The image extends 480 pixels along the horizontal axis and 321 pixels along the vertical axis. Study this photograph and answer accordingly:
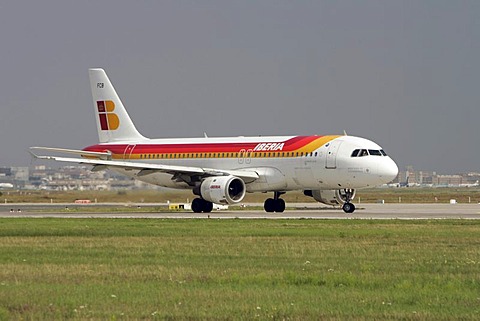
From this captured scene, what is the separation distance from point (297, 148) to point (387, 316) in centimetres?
4406

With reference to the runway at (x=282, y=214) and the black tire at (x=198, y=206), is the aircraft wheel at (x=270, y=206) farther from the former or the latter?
the black tire at (x=198, y=206)

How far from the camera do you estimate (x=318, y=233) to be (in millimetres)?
35656

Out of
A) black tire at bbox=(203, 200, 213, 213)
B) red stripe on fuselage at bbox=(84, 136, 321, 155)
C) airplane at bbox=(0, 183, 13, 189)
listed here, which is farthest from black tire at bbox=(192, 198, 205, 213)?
airplane at bbox=(0, 183, 13, 189)

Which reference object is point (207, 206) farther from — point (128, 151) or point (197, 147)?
point (128, 151)

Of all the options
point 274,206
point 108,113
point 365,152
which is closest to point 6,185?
point 108,113

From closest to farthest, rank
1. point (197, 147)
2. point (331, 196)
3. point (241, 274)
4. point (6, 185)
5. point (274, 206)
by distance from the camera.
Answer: point (241, 274), point (331, 196), point (274, 206), point (197, 147), point (6, 185)

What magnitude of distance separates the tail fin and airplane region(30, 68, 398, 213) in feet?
1.78

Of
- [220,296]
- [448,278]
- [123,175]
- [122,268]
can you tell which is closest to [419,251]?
[448,278]

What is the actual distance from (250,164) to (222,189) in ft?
13.6

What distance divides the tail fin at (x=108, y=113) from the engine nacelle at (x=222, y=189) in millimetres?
11009

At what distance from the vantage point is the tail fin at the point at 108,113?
6969cm

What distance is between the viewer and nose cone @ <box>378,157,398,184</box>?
58.2m

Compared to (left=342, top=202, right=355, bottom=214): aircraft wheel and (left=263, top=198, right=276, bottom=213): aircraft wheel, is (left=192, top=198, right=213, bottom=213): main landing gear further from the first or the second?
(left=342, top=202, right=355, bottom=214): aircraft wheel

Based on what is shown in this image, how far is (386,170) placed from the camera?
58406 mm
